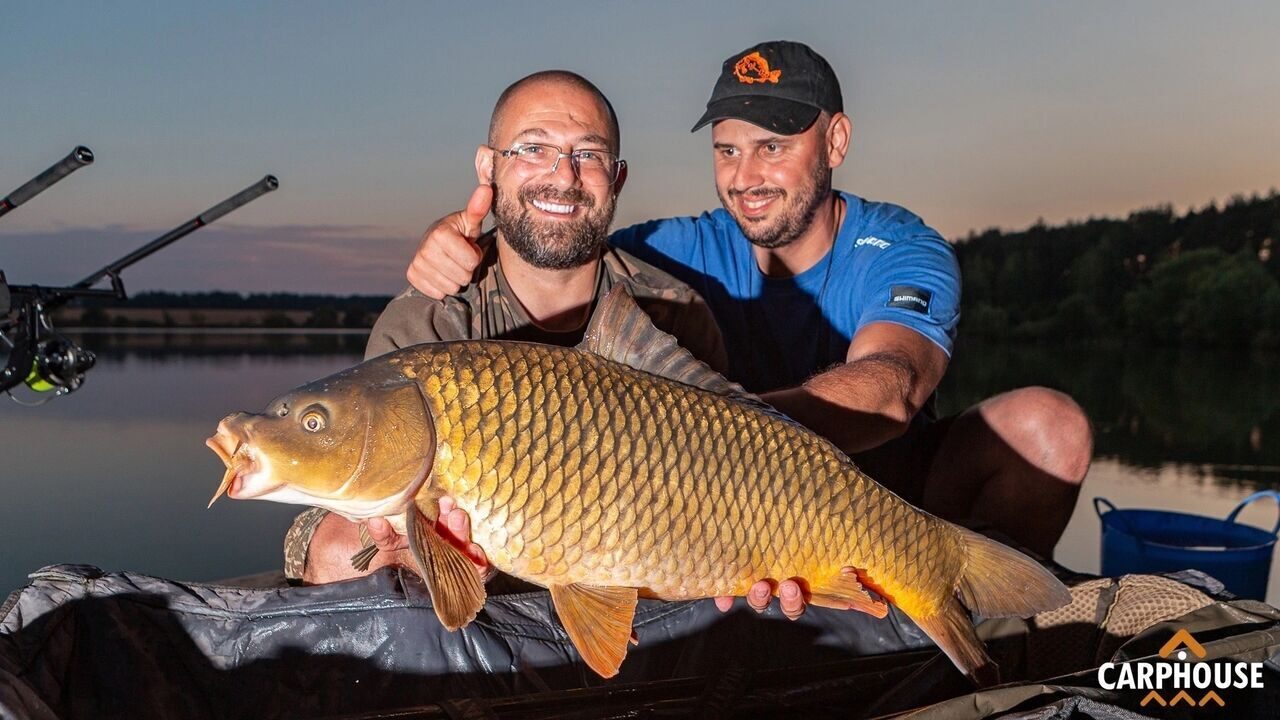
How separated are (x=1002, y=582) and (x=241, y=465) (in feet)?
3.52

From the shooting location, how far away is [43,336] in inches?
155

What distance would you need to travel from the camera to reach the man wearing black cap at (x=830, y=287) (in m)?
2.35

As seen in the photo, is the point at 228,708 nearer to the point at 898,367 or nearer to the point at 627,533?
the point at 627,533

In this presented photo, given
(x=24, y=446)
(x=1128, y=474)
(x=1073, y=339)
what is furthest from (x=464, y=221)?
(x=1073, y=339)

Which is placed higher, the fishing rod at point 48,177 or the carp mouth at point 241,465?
the fishing rod at point 48,177

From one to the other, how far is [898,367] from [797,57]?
1.08 metres

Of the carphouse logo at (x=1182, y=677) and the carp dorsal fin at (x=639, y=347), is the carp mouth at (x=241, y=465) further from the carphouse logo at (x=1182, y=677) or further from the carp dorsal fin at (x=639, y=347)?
the carphouse logo at (x=1182, y=677)

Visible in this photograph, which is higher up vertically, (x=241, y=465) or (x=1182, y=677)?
(x=241, y=465)

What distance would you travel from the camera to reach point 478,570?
1.28 metres

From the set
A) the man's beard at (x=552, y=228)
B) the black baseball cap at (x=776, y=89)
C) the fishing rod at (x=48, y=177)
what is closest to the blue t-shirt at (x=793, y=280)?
the black baseball cap at (x=776, y=89)

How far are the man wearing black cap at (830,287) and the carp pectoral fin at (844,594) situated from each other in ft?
2.71

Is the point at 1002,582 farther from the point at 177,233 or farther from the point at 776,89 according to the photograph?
the point at 177,233

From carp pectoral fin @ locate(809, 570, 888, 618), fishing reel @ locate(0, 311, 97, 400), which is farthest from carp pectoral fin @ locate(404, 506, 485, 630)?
fishing reel @ locate(0, 311, 97, 400)

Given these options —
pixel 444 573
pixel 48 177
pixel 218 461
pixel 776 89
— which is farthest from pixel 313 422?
pixel 218 461
